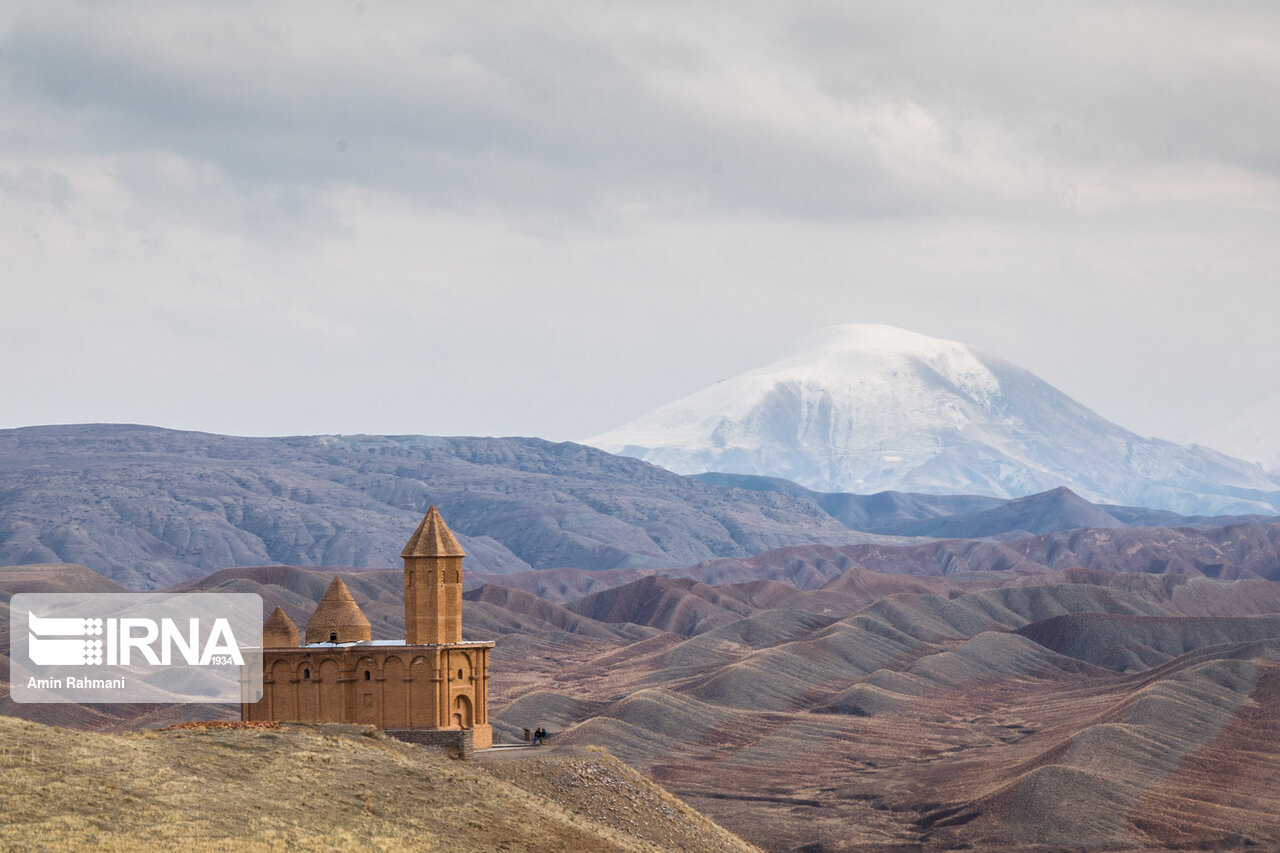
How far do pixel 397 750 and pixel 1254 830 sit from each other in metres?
46.8

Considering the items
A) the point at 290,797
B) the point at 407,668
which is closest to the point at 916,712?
the point at 407,668

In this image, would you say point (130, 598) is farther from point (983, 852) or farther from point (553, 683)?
point (983, 852)

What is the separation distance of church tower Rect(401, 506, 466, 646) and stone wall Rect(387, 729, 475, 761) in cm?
377

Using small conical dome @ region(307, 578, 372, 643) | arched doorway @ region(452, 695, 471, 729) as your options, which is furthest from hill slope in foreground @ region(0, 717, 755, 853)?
small conical dome @ region(307, 578, 372, 643)

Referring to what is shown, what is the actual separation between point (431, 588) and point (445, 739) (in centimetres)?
572

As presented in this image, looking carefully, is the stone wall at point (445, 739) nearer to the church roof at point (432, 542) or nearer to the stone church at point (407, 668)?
the stone church at point (407, 668)

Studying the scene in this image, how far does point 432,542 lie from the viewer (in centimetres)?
5025

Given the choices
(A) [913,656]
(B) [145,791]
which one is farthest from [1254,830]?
(A) [913,656]

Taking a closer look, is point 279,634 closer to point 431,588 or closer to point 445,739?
point 431,588

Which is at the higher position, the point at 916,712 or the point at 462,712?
the point at 462,712

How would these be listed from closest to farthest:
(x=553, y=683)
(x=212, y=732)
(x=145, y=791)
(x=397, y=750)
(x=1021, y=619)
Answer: (x=145, y=791)
(x=212, y=732)
(x=397, y=750)
(x=553, y=683)
(x=1021, y=619)

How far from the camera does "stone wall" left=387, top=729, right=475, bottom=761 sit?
45500mm

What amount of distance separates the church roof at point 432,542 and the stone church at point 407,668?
0.03m

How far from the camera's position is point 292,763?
3631 cm
